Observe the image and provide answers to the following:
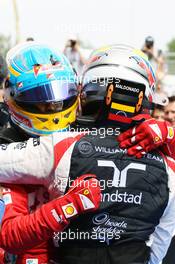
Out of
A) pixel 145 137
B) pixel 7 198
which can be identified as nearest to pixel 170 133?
pixel 145 137

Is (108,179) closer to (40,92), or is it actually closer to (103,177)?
(103,177)

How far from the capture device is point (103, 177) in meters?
2.25

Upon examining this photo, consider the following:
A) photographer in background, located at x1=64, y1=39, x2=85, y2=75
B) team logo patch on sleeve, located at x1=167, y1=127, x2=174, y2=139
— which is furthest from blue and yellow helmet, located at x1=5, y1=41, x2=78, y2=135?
photographer in background, located at x1=64, y1=39, x2=85, y2=75

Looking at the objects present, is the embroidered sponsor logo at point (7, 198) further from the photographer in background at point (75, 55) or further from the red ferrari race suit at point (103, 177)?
the photographer in background at point (75, 55)

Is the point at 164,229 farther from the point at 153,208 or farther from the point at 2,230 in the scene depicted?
the point at 2,230

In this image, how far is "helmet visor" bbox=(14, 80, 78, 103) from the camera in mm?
2596

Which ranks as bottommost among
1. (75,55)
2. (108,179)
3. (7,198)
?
(75,55)

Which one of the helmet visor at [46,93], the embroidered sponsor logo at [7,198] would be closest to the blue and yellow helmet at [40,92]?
the helmet visor at [46,93]

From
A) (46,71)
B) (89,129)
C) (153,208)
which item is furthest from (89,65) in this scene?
(153,208)

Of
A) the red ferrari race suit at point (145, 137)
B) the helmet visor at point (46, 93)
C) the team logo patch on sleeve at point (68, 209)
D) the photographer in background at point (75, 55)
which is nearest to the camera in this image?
the team logo patch on sleeve at point (68, 209)

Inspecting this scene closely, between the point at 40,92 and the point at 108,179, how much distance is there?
0.63 m

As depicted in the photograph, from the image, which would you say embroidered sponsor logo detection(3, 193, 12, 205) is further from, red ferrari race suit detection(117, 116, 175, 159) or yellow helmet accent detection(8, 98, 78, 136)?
red ferrari race suit detection(117, 116, 175, 159)

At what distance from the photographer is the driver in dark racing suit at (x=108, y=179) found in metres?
2.25

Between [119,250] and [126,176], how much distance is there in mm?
347
